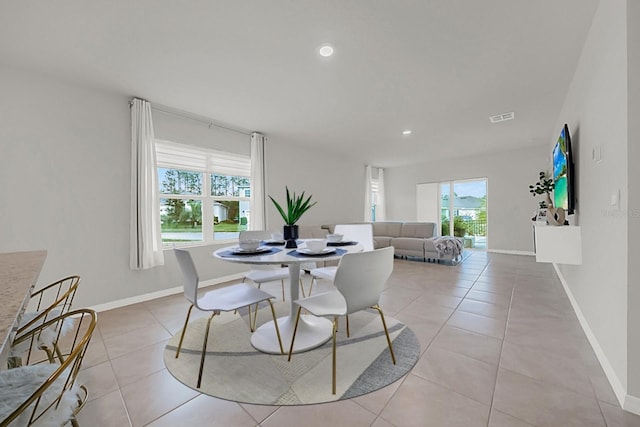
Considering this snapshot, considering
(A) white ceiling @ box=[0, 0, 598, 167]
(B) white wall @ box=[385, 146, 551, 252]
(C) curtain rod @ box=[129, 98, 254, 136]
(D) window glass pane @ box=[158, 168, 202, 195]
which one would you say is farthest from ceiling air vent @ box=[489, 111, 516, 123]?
(D) window glass pane @ box=[158, 168, 202, 195]

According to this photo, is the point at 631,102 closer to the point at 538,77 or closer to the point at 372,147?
the point at 538,77

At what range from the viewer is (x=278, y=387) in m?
1.59

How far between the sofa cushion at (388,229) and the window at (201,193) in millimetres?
3420

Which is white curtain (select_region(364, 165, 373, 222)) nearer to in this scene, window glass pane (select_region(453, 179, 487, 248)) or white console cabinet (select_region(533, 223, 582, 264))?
window glass pane (select_region(453, 179, 487, 248))

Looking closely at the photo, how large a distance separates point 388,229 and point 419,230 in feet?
2.49

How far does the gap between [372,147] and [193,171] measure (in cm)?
366

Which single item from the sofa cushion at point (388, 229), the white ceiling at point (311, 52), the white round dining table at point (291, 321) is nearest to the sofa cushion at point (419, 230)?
the sofa cushion at point (388, 229)

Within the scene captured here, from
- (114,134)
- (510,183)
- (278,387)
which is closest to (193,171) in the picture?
(114,134)

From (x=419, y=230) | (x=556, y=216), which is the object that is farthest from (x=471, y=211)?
(x=556, y=216)

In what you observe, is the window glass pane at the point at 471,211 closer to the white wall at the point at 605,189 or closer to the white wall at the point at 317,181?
the white wall at the point at 317,181

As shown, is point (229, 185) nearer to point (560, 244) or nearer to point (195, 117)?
point (195, 117)

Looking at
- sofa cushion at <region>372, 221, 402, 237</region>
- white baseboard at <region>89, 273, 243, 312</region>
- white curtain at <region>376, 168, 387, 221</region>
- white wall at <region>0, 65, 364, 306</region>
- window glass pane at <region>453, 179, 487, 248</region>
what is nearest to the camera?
white wall at <region>0, 65, 364, 306</region>

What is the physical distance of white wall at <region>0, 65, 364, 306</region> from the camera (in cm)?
249

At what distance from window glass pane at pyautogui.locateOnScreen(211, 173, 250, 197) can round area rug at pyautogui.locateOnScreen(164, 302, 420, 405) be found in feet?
7.63
